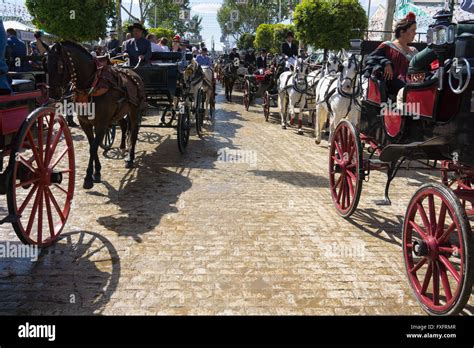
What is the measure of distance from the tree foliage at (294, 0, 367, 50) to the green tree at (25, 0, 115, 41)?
869 cm

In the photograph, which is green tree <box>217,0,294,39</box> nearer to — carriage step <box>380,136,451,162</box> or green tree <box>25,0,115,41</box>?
green tree <box>25,0,115,41</box>

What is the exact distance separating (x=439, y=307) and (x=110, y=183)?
514 centimetres

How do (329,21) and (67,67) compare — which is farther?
(329,21)

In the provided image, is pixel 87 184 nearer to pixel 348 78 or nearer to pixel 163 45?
pixel 348 78

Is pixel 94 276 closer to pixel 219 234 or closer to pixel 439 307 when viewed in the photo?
pixel 219 234

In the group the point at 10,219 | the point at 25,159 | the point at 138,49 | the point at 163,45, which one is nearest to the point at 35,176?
the point at 25,159

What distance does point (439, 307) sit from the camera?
3.21 m

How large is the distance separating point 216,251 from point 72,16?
16.9 meters

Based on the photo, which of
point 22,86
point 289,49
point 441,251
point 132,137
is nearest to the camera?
point 441,251

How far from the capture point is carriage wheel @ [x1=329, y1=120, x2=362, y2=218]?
5.15 m

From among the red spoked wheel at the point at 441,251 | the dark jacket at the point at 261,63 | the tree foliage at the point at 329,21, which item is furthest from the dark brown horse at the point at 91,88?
the dark jacket at the point at 261,63

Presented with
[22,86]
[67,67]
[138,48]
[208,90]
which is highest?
[138,48]

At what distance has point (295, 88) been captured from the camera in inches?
492
